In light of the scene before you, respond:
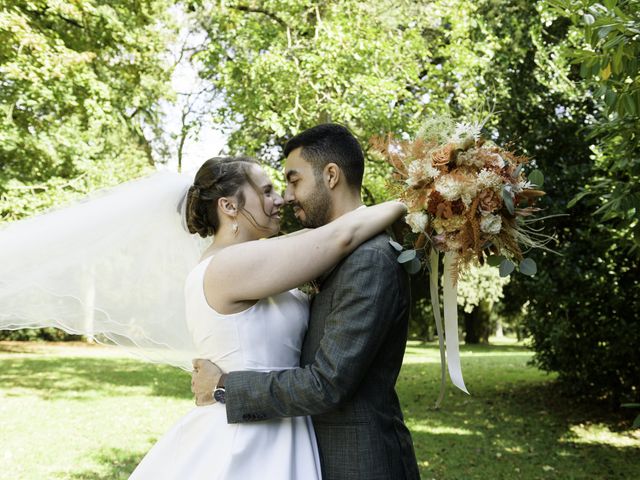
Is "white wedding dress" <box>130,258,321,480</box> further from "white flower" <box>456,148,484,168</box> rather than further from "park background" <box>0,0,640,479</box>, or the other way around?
"park background" <box>0,0,640,479</box>

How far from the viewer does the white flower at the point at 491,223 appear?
230 centimetres

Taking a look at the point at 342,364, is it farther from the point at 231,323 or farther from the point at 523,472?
the point at 523,472

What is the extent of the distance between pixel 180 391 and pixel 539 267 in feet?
22.8

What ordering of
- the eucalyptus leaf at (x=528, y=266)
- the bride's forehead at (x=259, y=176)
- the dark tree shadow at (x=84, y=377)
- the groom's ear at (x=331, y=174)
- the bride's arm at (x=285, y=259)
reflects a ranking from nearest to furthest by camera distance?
1. the bride's arm at (x=285, y=259)
2. the eucalyptus leaf at (x=528, y=266)
3. the groom's ear at (x=331, y=174)
4. the bride's forehead at (x=259, y=176)
5. the dark tree shadow at (x=84, y=377)

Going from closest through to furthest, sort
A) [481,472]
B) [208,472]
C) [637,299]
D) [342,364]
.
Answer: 1. [342,364]
2. [208,472]
3. [481,472]
4. [637,299]

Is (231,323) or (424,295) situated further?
(424,295)

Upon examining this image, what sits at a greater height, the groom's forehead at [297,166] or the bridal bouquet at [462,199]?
the groom's forehead at [297,166]

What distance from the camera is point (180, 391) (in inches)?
494

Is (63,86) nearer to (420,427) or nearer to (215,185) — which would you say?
(420,427)

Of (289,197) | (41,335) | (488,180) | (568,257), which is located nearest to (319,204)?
(289,197)

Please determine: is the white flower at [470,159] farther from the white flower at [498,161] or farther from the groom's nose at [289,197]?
the groom's nose at [289,197]

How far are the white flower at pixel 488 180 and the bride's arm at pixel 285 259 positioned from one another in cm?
37

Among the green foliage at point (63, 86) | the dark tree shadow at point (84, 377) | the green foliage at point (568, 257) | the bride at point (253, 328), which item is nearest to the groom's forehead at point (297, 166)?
the bride at point (253, 328)

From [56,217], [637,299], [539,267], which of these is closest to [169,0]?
[539,267]
